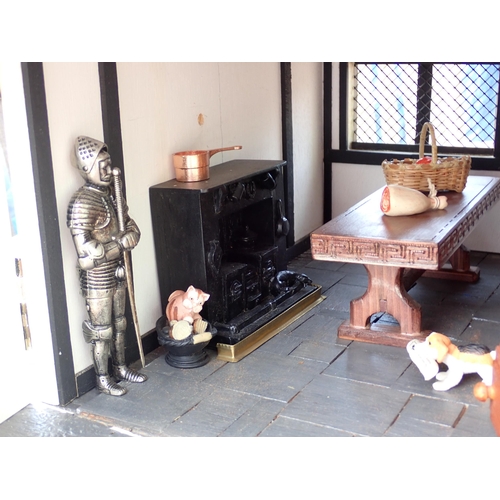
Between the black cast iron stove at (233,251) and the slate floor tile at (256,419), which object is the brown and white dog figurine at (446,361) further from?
the black cast iron stove at (233,251)

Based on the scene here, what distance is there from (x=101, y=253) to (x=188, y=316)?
74 centimetres

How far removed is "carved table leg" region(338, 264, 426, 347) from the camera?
14.1 feet

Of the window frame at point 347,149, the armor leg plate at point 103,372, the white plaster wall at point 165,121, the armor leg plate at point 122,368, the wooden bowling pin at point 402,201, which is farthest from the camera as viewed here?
the window frame at point 347,149

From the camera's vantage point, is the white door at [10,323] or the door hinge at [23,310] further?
the door hinge at [23,310]

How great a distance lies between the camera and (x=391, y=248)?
392 cm

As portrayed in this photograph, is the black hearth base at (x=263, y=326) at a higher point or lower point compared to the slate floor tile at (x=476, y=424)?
higher

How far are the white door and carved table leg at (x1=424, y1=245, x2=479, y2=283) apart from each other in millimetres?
3406

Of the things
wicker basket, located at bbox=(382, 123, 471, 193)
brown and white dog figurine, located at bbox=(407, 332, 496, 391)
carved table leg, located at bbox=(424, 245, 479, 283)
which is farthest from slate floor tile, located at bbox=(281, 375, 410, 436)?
carved table leg, located at bbox=(424, 245, 479, 283)

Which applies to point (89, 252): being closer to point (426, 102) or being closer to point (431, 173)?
point (431, 173)

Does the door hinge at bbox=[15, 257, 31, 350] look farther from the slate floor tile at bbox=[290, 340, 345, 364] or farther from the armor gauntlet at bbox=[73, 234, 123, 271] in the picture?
the slate floor tile at bbox=[290, 340, 345, 364]

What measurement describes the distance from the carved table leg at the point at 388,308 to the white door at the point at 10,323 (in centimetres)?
211

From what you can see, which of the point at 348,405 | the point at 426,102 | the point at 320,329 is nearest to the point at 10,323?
the point at 348,405

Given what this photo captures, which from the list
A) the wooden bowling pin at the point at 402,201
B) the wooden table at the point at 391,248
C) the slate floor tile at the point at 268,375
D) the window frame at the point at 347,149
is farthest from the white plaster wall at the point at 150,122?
the wooden bowling pin at the point at 402,201

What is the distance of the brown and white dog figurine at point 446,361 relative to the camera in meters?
3.66
